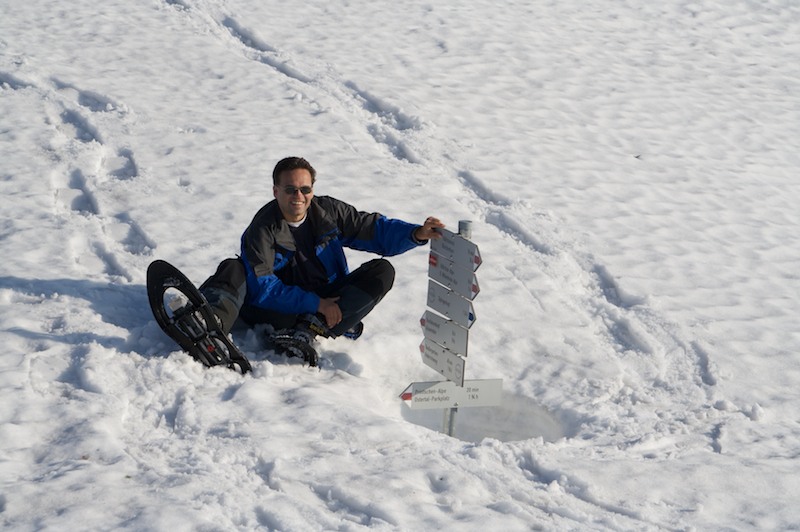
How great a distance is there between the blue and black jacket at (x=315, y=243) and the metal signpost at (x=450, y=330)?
575 millimetres

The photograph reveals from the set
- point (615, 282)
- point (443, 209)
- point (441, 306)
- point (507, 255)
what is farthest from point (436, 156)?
point (441, 306)

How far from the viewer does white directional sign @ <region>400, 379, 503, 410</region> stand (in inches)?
186

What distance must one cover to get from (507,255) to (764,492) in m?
3.29

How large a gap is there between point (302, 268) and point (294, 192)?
558 millimetres

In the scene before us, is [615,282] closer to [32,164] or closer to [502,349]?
[502,349]

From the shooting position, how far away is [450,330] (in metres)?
4.78

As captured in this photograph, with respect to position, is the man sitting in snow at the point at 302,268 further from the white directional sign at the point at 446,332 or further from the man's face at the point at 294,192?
the white directional sign at the point at 446,332

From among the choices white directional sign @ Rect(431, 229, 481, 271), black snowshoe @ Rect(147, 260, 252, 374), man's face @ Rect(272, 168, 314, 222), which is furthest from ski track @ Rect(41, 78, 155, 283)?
white directional sign @ Rect(431, 229, 481, 271)

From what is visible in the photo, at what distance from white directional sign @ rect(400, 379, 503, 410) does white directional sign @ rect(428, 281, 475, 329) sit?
372mm

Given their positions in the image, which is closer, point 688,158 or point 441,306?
point 441,306

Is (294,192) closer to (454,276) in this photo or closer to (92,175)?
(454,276)

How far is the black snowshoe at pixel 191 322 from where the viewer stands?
4.92m

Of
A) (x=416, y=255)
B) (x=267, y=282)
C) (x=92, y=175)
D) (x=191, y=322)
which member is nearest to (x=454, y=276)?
(x=267, y=282)

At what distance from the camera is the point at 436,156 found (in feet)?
29.7
